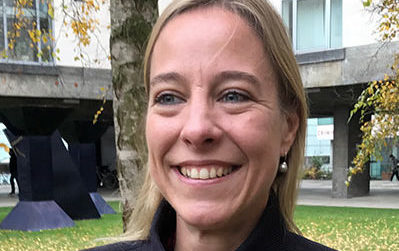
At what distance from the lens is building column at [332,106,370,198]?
1570 centimetres

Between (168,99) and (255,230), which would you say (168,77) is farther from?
(255,230)

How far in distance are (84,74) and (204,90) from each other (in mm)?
12991

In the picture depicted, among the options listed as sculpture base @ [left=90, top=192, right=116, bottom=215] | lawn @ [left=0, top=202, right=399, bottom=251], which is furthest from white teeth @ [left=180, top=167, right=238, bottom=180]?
sculpture base @ [left=90, top=192, right=116, bottom=215]

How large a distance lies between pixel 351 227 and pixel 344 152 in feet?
21.6

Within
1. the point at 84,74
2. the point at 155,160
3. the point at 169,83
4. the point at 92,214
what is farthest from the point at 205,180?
the point at 84,74

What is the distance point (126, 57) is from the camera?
351 centimetres

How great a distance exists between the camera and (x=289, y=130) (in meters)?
1.60

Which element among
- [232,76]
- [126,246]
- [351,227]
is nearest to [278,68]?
[232,76]

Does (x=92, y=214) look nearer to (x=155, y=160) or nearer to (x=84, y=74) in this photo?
(x=84, y=74)

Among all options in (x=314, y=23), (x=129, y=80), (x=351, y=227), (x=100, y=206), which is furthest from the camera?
(x=314, y=23)

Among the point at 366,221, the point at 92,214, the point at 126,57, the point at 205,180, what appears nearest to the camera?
the point at 205,180

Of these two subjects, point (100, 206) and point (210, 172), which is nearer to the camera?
Answer: point (210, 172)

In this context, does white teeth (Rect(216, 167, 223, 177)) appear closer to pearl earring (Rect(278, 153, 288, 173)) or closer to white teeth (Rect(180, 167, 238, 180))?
white teeth (Rect(180, 167, 238, 180))

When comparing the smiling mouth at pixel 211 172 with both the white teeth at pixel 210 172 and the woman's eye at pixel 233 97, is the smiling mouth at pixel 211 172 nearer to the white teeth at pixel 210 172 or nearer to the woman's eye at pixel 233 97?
the white teeth at pixel 210 172
